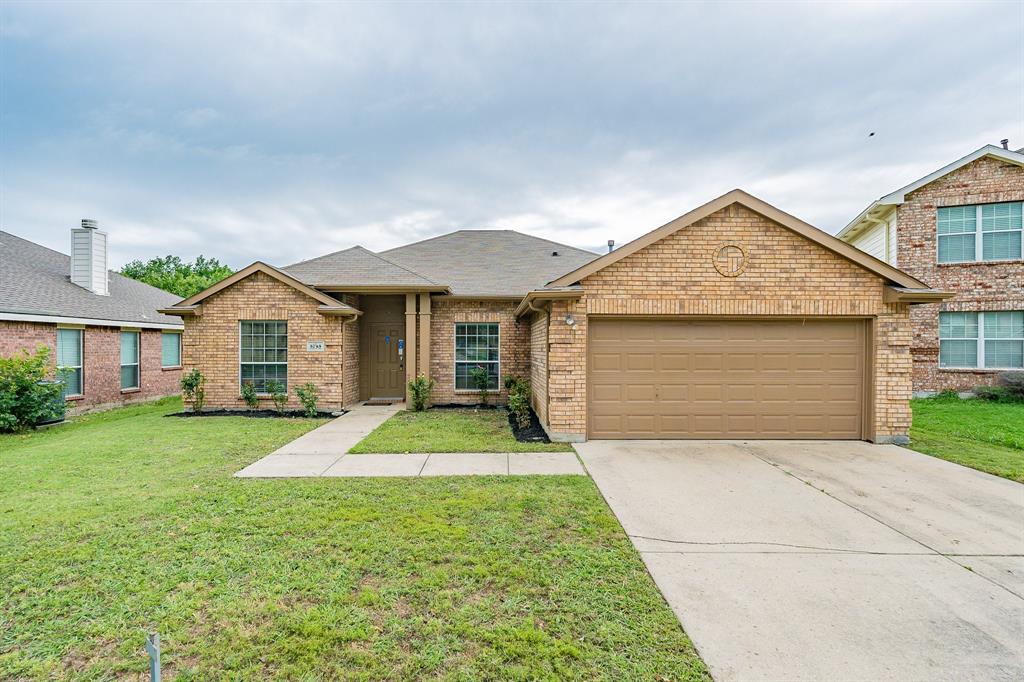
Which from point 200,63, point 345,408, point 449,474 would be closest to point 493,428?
point 449,474

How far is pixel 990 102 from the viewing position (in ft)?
38.3

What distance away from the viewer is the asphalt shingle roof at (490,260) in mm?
12641

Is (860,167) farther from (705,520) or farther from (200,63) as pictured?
(200,63)

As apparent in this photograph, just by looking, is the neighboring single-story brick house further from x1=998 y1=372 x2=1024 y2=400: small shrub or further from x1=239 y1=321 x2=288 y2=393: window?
x1=998 y1=372 x2=1024 y2=400: small shrub

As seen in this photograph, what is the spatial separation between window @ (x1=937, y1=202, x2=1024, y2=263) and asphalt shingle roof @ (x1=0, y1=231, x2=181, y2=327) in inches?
944

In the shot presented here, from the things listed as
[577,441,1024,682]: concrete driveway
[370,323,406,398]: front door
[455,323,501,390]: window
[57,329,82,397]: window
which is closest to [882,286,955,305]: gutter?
[577,441,1024,682]: concrete driveway

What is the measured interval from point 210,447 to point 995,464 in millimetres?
12505

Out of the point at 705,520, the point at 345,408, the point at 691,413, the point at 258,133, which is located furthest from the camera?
the point at 258,133

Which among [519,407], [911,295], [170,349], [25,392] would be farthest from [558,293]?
[170,349]

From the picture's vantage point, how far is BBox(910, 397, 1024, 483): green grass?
666 centimetres

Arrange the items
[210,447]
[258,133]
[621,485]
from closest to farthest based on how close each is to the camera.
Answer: [621,485] < [210,447] < [258,133]

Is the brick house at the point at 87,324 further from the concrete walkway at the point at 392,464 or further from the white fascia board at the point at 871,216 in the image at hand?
the white fascia board at the point at 871,216

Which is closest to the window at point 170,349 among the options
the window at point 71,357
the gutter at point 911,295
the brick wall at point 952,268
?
the window at point 71,357

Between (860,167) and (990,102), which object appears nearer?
(990,102)
